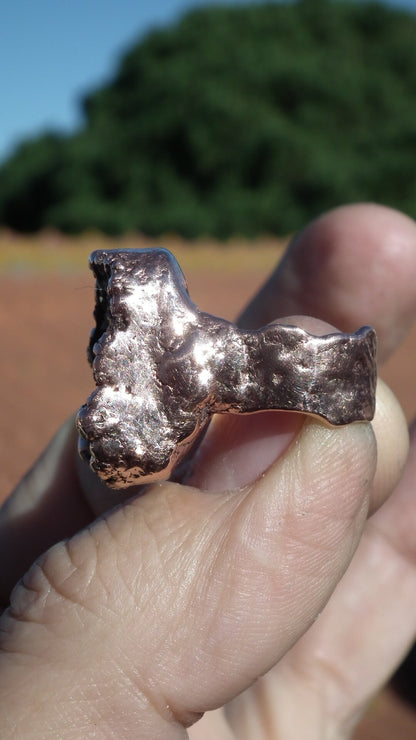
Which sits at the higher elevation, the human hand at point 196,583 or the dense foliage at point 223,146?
the dense foliage at point 223,146

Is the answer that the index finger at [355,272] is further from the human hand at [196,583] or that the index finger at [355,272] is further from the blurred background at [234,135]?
the blurred background at [234,135]

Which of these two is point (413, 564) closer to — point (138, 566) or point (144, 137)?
point (138, 566)

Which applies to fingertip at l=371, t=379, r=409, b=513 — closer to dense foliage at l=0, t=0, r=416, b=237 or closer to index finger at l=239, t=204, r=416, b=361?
index finger at l=239, t=204, r=416, b=361

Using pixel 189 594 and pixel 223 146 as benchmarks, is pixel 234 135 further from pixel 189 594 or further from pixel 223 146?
pixel 189 594

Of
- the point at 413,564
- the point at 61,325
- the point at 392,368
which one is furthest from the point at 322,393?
the point at 61,325

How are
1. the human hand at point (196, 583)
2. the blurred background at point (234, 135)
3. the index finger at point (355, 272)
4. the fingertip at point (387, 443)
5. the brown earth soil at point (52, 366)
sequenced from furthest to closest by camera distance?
the blurred background at point (234, 135), the brown earth soil at point (52, 366), the index finger at point (355, 272), the fingertip at point (387, 443), the human hand at point (196, 583)

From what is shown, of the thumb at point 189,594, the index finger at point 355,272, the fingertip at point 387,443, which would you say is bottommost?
the thumb at point 189,594

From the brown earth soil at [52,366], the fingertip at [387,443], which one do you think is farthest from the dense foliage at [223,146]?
the fingertip at [387,443]
